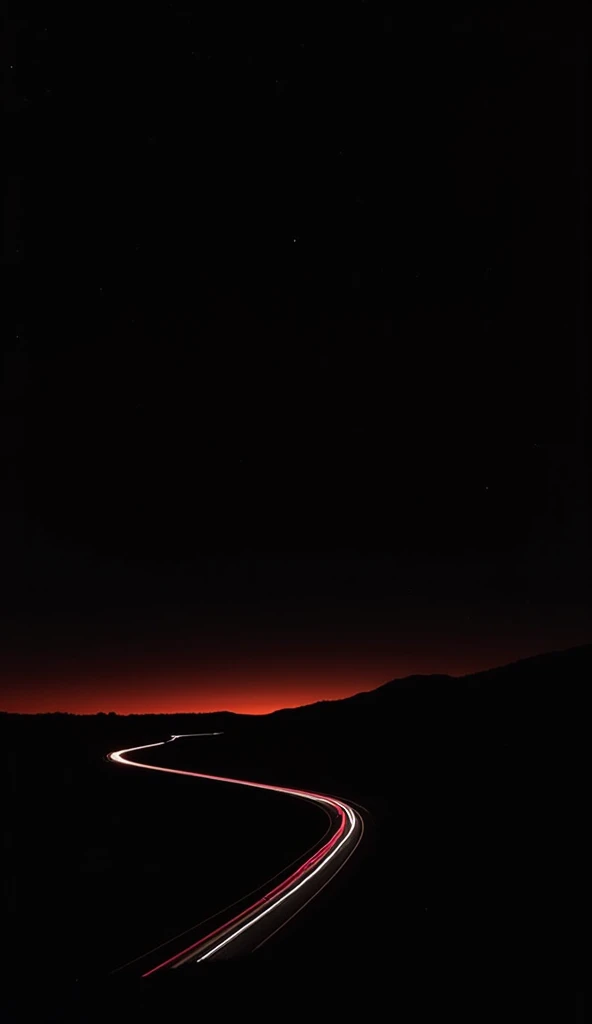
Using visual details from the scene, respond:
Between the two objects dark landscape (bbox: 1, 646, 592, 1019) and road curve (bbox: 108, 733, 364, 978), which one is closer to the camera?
dark landscape (bbox: 1, 646, 592, 1019)

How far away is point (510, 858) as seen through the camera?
19.8m

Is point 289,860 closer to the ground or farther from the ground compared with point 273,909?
farther from the ground

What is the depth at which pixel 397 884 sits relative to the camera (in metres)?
17.3

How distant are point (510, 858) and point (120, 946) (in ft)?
27.9

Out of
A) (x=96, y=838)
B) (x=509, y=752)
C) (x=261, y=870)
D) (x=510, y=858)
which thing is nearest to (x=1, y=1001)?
(x=510, y=858)

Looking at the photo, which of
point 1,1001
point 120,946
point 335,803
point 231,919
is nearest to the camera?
point 1,1001

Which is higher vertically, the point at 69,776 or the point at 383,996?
the point at 69,776

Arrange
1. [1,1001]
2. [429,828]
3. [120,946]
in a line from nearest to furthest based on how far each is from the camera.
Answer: [1,1001], [120,946], [429,828]

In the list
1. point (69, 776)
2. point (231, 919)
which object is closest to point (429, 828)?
point (231, 919)

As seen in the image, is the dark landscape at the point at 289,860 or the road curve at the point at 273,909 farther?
the road curve at the point at 273,909

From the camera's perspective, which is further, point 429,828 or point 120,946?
point 429,828

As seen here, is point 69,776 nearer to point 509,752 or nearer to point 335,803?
point 335,803

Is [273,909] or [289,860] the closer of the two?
[273,909]

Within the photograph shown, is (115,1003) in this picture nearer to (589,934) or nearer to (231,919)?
(589,934)
